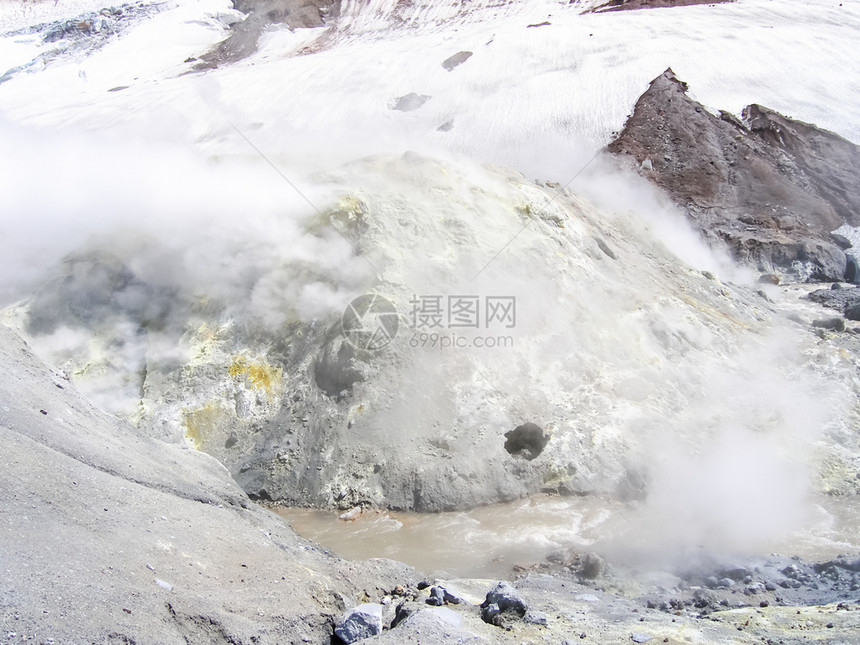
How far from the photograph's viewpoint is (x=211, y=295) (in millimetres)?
9734

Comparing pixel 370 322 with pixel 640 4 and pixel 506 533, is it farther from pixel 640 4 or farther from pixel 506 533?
pixel 640 4

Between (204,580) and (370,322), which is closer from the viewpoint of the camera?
(204,580)

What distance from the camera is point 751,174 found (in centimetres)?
2227

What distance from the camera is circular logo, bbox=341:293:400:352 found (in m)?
9.12

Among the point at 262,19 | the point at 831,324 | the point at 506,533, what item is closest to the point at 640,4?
the point at 262,19

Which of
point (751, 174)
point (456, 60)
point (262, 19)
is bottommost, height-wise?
point (751, 174)

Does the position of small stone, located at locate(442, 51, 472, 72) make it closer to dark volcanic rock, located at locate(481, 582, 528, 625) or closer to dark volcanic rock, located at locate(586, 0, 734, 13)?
dark volcanic rock, located at locate(586, 0, 734, 13)

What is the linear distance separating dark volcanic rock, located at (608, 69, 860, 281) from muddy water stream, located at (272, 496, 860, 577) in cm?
1241

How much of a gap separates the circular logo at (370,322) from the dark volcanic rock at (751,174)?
13.1 meters

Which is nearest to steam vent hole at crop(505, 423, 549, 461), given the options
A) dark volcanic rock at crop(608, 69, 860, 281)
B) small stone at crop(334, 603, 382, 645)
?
small stone at crop(334, 603, 382, 645)

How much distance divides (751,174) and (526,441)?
17398 mm

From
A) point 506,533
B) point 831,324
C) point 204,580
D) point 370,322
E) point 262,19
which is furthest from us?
point 262,19

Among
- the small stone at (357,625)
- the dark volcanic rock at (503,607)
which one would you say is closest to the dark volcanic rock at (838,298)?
the dark volcanic rock at (503,607)

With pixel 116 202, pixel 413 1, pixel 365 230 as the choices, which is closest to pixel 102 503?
pixel 365 230
